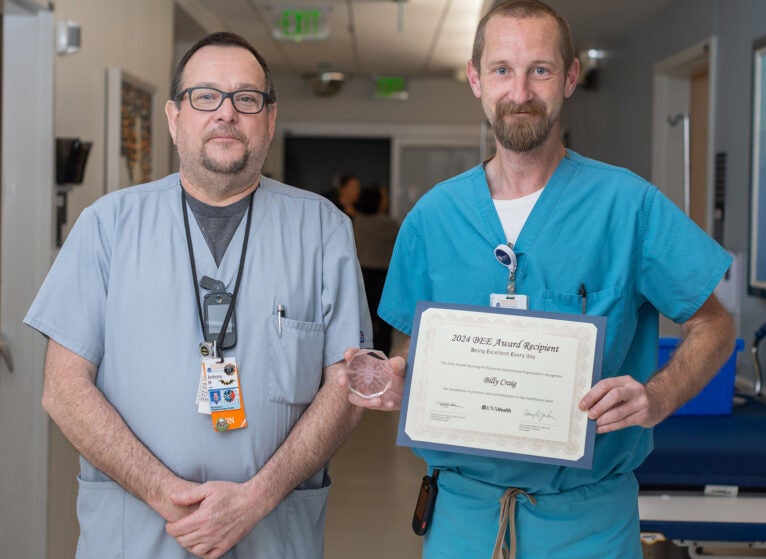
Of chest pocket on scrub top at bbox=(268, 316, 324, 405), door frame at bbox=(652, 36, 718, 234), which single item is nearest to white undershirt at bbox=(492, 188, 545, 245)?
chest pocket on scrub top at bbox=(268, 316, 324, 405)

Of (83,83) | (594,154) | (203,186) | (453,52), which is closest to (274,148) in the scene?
(453,52)

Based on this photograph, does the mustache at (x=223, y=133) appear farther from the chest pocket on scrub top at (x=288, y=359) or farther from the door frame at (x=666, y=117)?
the door frame at (x=666, y=117)

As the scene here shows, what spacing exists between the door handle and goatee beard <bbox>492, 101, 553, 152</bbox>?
2315 mm

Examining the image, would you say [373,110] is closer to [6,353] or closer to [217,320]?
[6,353]

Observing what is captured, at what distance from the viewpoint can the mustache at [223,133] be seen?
1.70 m

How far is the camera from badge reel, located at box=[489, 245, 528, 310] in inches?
61.2

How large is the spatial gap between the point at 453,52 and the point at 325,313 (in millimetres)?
7252

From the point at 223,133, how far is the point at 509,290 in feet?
1.99

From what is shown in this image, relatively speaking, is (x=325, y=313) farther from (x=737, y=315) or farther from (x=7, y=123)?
(x=737, y=315)

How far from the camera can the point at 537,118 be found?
1.56m

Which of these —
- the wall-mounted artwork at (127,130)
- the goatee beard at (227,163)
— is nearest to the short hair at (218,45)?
the goatee beard at (227,163)

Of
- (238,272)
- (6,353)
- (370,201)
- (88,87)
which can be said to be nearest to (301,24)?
(370,201)

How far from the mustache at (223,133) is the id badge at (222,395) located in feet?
1.37
